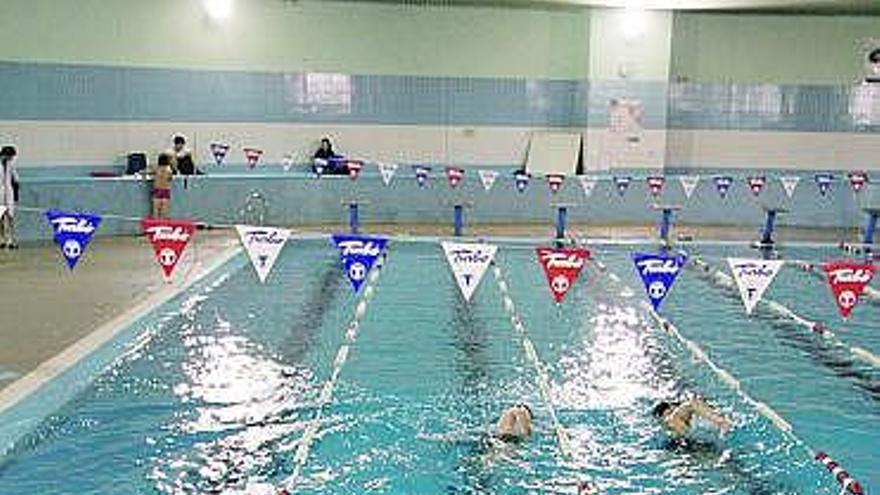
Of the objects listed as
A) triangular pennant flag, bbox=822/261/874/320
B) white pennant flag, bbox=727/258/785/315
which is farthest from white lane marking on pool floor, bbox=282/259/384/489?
triangular pennant flag, bbox=822/261/874/320

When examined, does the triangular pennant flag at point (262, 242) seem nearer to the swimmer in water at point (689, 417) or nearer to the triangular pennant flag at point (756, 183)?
the swimmer in water at point (689, 417)

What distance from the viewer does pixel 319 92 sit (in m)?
17.7

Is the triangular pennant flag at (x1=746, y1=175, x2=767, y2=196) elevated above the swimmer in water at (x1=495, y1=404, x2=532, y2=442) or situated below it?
above

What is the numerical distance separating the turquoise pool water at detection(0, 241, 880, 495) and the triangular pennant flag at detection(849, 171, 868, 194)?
19.6 ft

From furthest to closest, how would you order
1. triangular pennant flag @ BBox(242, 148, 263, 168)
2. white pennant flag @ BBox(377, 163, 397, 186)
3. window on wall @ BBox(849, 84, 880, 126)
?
1. window on wall @ BBox(849, 84, 880, 126)
2. triangular pennant flag @ BBox(242, 148, 263, 168)
3. white pennant flag @ BBox(377, 163, 397, 186)

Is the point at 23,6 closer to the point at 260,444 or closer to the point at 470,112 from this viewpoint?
the point at 470,112

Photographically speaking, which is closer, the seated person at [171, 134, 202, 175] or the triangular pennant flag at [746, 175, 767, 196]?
the seated person at [171, 134, 202, 175]

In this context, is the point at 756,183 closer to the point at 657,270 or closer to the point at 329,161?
the point at 329,161

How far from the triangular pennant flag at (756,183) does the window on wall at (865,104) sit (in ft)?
8.42

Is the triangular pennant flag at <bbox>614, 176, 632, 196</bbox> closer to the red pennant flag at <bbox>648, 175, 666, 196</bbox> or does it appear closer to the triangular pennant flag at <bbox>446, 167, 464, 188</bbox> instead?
the red pennant flag at <bbox>648, 175, 666, 196</bbox>

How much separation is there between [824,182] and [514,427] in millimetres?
13112

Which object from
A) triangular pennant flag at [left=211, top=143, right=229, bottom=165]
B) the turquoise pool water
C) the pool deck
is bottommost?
the turquoise pool water

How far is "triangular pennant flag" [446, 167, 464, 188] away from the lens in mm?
16766

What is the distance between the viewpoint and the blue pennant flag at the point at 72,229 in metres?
8.79
